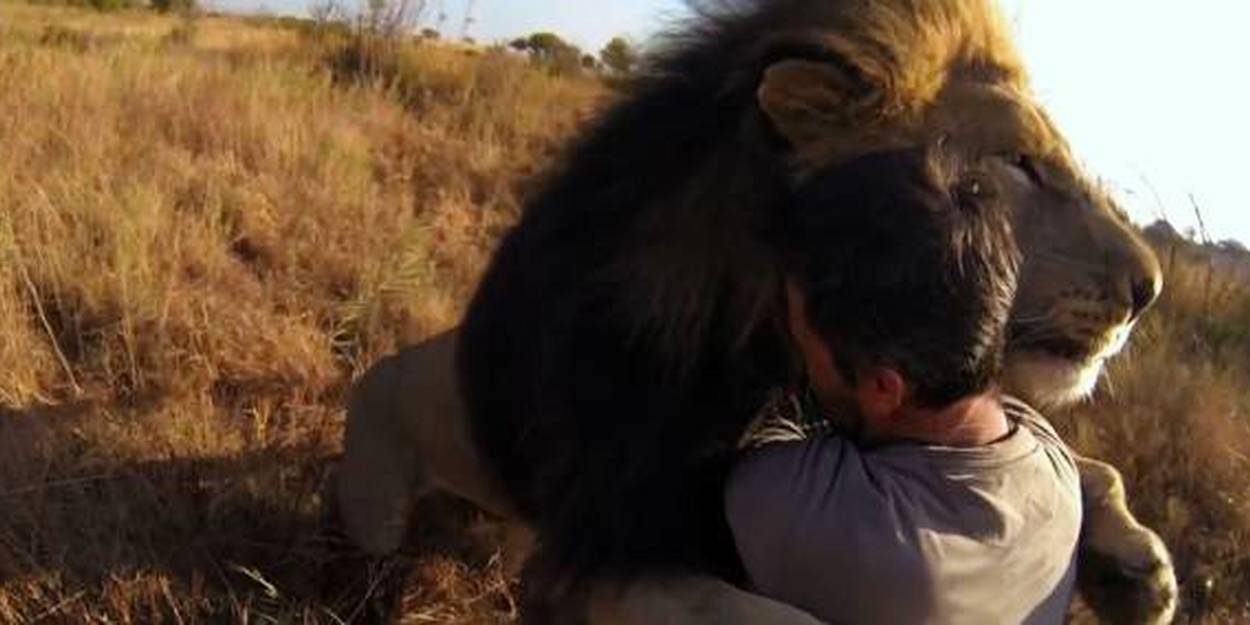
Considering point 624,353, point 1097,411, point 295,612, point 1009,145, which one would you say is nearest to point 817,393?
point 624,353

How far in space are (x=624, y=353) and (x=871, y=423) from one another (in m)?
0.41

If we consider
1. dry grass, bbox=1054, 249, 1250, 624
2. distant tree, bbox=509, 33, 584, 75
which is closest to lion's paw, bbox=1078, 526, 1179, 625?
dry grass, bbox=1054, 249, 1250, 624

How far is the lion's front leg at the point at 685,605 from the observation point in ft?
9.01

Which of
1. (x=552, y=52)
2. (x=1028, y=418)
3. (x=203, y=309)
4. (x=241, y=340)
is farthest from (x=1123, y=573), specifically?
(x=552, y=52)

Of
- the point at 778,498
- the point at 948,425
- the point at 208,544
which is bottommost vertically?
the point at 208,544

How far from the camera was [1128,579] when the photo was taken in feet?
10.4

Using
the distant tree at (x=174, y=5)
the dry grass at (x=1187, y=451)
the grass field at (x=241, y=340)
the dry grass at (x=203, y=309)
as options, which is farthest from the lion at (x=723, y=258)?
the distant tree at (x=174, y=5)

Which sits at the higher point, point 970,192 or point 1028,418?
point 970,192

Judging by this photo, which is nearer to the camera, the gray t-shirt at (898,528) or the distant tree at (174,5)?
the gray t-shirt at (898,528)

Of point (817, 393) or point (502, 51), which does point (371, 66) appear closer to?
point (502, 51)

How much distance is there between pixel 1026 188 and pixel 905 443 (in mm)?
450

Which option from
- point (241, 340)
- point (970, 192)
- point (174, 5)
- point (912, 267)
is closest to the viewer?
point (912, 267)

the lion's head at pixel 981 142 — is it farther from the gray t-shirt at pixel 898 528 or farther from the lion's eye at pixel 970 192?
the gray t-shirt at pixel 898 528

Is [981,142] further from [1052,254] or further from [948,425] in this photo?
[948,425]
